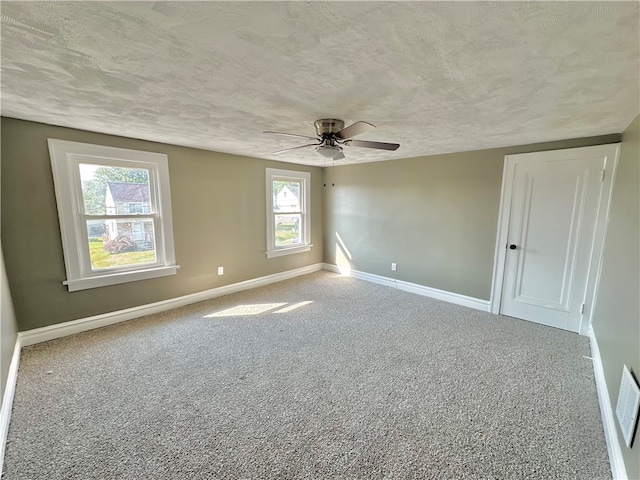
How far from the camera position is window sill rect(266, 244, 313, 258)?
15.7 ft

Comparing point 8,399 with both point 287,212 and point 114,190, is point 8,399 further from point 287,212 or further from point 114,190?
point 287,212

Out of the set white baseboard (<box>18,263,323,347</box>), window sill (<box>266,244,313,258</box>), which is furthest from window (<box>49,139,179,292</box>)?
window sill (<box>266,244,313,258</box>)

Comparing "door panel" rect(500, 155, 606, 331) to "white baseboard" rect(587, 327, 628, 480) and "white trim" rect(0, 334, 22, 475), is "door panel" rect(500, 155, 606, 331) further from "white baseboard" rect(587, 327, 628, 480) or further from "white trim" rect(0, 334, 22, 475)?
"white trim" rect(0, 334, 22, 475)

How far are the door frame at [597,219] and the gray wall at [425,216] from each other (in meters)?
0.07

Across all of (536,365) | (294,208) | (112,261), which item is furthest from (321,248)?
(536,365)

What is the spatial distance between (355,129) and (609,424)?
2.53 meters

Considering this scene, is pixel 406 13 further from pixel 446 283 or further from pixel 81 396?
pixel 446 283

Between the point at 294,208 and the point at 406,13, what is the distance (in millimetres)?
4182

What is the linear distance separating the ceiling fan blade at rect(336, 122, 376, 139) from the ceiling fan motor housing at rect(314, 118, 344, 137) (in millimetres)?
97

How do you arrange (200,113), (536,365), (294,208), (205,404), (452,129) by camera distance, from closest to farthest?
(205,404) → (200,113) → (536,365) → (452,129) → (294,208)

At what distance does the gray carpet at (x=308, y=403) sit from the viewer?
4.97ft

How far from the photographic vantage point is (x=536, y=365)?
2428 millimetres

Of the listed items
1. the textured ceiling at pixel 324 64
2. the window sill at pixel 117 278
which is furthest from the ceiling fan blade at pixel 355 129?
the window sill at pixel 117 278

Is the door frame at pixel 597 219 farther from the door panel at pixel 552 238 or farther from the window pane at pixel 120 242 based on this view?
the window pane at pixel 120 242
